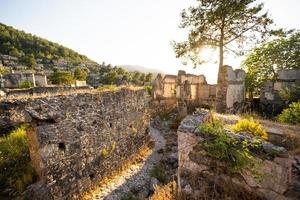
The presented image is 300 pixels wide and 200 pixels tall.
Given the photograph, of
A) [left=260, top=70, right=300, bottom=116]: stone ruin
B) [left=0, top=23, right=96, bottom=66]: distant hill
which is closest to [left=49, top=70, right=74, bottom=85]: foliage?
[left=260, top=70, right=300, bottom=116]: stone ruin

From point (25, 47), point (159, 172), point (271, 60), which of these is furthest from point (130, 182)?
point (25, 47)

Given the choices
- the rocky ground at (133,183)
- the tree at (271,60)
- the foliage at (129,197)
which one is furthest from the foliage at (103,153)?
the tree at (271,60)

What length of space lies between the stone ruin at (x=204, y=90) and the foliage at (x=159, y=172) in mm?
5214

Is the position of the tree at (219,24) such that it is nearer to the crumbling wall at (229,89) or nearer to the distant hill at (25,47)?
the crumbling wall at (229,89)

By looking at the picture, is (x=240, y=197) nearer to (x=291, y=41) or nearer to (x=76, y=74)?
(x=291, y=41)

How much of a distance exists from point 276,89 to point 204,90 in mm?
6286

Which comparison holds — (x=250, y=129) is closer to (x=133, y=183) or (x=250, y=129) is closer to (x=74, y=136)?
(x=74, y=136)

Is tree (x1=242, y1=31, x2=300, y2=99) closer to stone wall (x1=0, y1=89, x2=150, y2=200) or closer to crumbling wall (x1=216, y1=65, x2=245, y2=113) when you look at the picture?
crumbling wall (x1=216, y1=65, x2=245, y2=113)

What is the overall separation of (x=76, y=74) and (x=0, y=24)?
130 ft

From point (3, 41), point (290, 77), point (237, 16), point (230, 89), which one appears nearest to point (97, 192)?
point (230, 89)

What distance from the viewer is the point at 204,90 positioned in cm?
1681

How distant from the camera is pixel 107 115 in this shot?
27.1 feet

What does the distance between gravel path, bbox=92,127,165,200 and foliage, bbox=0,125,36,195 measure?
2252 mm

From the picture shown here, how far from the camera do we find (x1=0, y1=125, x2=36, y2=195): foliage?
5.33 m
